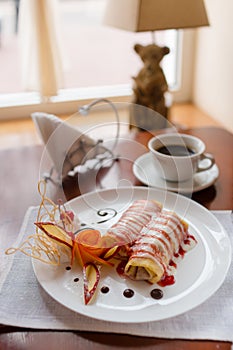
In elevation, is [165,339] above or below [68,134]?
below

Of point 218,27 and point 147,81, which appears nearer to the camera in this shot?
point 147,81

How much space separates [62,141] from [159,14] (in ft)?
1.70

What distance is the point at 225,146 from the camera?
3.46 feet

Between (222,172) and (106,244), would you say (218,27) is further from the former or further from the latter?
(106,244)

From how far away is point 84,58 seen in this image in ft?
8.55

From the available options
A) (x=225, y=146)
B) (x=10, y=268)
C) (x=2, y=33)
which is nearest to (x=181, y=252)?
(x=10, y=268)

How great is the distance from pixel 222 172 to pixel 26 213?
1.47 ft

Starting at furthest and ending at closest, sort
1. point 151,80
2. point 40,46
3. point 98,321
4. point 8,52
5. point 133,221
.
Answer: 1. point 8,52
2. point 40,46
3. point 151,80
4. point 133,221
5. point 98,321

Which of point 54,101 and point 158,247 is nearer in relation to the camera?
point 158,247

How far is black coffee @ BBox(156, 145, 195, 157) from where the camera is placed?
0.86 metres

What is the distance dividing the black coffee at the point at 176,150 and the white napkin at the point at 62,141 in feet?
0.57

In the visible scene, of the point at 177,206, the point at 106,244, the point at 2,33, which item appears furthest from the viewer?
the point at 2,33

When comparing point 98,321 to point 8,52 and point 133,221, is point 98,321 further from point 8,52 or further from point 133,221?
point 8,52

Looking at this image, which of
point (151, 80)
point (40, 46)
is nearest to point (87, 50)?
point (40, 46)
